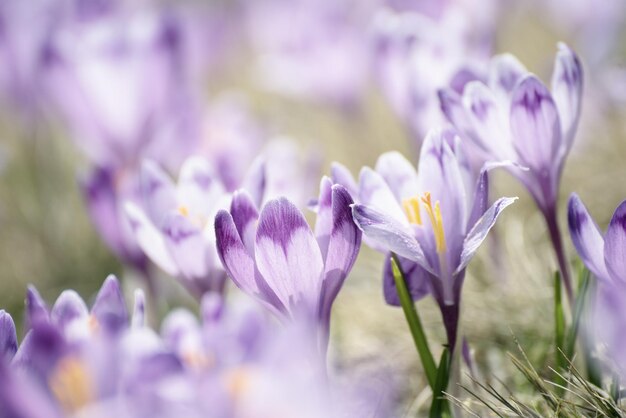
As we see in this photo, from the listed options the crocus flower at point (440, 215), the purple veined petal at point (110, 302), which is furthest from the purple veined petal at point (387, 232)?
the purple veined petal at point (110, 302)

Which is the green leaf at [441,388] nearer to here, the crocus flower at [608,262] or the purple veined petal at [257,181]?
the crocus flower at [608,262]

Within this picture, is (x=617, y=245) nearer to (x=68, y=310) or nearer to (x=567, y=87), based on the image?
(x=567, y=87)

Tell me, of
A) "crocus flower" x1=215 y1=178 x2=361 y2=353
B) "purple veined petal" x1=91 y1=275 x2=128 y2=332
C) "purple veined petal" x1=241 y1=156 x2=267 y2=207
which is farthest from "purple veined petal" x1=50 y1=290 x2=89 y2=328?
"purple veined petal" x1=241 y1=156 x2=267 y2=207

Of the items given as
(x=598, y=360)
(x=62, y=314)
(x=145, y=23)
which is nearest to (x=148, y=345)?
(x=62, y=314)

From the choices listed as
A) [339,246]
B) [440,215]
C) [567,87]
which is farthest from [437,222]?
[567,87]

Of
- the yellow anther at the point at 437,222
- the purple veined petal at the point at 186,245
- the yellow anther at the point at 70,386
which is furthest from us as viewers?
the purple veined petal at the point at 186,245
